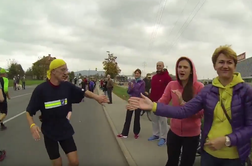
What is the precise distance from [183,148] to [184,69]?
110cm

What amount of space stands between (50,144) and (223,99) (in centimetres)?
243

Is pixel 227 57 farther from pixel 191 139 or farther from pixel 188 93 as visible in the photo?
pixel 191 139

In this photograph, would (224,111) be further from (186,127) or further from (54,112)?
(54,112)

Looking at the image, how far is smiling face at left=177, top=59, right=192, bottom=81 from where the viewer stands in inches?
115

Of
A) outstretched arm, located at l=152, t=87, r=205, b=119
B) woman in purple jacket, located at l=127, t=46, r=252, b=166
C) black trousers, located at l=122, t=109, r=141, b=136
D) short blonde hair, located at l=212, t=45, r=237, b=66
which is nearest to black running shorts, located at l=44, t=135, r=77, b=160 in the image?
woman in purple jacket, located at l=127, t=46, r=252, b=166

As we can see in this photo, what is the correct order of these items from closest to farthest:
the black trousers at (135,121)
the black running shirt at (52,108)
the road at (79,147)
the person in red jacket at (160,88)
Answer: the black running shirt at (52,108), the road at (79,147), the person in red jacket at (160,88), the black trousers at (135,121)

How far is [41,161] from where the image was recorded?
4.53 m

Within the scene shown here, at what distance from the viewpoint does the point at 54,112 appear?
3070mm

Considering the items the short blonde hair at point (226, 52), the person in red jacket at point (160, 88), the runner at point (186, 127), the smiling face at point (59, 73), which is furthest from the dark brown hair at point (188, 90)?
the person in red jacket at point (160, 88)

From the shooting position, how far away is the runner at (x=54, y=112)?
3.05m

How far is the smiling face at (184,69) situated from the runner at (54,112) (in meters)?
1.71

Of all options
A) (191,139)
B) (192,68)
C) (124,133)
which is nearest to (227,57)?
(192,68)

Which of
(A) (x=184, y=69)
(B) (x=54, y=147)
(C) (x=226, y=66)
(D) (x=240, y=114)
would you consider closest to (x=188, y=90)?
(A) (x=184, y=69)

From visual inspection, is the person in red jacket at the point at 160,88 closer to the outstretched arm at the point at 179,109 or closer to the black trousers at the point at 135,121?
the black trousers at the point at 135,121
